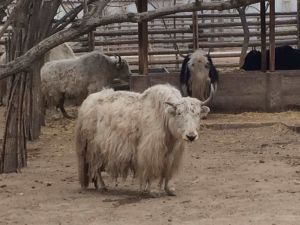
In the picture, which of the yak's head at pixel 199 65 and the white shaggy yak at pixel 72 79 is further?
the white shaggy yak at pixel 72 79

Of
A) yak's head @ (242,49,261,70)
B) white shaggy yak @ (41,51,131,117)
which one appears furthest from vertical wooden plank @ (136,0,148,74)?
yak's head @ (242,49,261,70)

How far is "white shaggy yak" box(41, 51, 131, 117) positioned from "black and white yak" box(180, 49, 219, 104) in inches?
86.7

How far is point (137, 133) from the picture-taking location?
27.2ft

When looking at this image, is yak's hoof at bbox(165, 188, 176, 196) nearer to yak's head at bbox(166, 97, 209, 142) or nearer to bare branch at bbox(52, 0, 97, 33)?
yak's head at bbox(166, 97, 209, 142)

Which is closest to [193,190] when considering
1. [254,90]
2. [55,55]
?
[254,90]

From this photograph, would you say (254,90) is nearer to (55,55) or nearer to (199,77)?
(199,77)

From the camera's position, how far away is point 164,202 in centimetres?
777

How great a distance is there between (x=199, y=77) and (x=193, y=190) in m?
6.74

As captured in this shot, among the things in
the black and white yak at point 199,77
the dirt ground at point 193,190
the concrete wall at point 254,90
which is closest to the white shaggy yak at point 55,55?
the concrete wall at point 254,90

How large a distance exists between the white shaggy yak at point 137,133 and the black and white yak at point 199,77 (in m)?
6.34

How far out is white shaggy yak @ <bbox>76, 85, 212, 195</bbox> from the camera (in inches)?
315

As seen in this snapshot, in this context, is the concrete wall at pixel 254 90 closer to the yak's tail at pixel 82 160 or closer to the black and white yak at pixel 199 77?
the black and white yak at pixel 199 77

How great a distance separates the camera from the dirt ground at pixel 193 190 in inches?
276

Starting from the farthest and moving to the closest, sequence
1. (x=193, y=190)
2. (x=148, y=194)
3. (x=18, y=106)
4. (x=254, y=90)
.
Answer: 1. (x=254, y=90)
2. (x=18, y=106)
3. (x=193, y=190)
4. (x=148, y=194)
